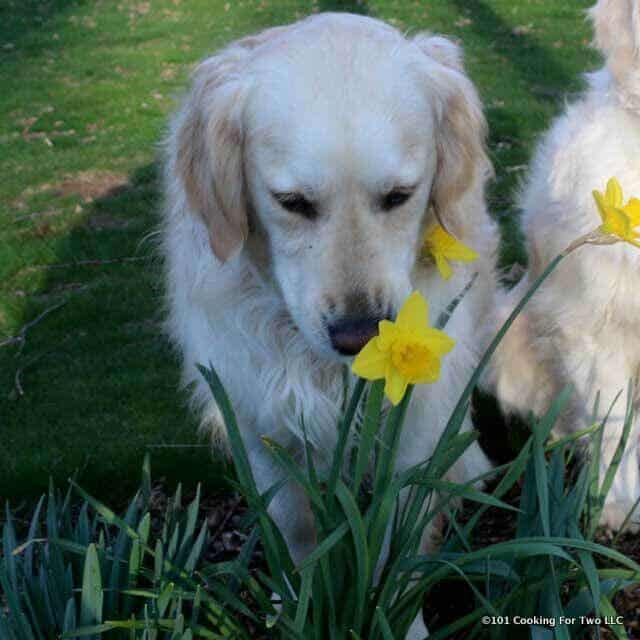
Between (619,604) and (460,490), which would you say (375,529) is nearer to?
(460,490)

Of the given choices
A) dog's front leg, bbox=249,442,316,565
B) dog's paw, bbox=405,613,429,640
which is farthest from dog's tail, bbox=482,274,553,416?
dog's paw, bbox=405,613,429,640

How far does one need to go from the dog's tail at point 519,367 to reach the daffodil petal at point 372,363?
6.01 ft

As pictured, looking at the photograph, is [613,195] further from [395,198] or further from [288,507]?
[288,507]

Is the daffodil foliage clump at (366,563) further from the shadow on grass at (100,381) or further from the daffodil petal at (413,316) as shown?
the shadow on grass at (100,381)

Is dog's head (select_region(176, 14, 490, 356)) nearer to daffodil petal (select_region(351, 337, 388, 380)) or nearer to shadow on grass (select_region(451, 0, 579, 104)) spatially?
daffodil petal (select_region(351, 337, 388, 380))

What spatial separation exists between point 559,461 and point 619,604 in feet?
2.05

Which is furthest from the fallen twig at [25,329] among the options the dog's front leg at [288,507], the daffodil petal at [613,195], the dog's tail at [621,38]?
the daffodil petal at [613,195]

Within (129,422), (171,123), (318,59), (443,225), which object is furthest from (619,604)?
(129,422)

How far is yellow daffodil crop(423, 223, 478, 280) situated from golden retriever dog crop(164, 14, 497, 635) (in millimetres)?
35

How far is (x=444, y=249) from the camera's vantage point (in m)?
2.03

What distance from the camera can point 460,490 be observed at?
172cm

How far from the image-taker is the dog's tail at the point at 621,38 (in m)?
2.39

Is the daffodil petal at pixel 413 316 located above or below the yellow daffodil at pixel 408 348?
above

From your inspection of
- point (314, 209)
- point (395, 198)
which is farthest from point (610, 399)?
point (314, 209)
